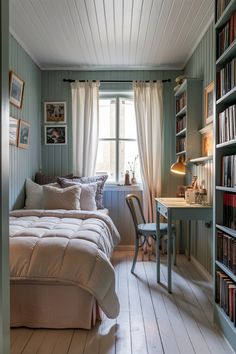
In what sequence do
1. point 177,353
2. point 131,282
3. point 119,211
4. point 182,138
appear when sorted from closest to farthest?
point 177,353 < point 131,282 < point 182,138 < point 119,211

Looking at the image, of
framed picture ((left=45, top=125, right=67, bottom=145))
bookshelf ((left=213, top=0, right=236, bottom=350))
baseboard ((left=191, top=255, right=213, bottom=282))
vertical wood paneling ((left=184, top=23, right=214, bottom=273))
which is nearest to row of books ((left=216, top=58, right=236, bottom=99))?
bookshelf ((left=213, top=0, right=236, bottom=350))

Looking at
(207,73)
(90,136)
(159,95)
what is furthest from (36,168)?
(207,73)

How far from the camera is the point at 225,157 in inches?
84.9

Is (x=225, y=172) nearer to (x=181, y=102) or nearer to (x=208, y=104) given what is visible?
(x=208, y=104)

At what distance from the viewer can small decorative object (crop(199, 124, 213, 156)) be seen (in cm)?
326

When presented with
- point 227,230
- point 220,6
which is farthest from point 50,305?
point 220,6

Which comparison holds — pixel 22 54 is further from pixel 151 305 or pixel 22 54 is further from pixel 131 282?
pixel 151 305

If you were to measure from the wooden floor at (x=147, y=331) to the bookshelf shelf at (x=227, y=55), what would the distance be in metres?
1.89

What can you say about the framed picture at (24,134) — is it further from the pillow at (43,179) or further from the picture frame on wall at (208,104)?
the picture frame on wall at (208,104)

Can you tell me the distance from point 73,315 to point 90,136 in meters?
2.72

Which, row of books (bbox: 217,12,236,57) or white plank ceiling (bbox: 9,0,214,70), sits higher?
white plank ceiling (bbox: 9,0,214,70)

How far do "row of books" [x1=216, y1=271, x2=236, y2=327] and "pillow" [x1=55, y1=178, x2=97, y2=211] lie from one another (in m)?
1.95

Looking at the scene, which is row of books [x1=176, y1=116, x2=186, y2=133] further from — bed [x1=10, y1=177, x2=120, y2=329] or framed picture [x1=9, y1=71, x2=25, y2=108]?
bed [x1=10, y1=177, x2=120, y2=329]

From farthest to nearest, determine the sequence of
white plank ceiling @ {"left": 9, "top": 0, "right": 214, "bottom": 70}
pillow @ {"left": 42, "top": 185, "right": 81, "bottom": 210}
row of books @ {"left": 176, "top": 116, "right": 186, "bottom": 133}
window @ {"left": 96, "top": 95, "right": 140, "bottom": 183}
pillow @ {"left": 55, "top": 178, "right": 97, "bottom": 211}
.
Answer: window @ {"left": 96, "top": 95, "right": 140, "bottom": 183}
row of books @ {"left": 176, "top": 116, "right": 186, "bottom": 133}
pillow @ {"left": 55, "top": 178, "right": 97, "bottom": 211}
pillow @ {"left": 42, "top": 185, "right": 81, "bottom": 210}
white plank ceiling @ {"left": 9, "top": 0, "right": 214, "bottom": 70}
